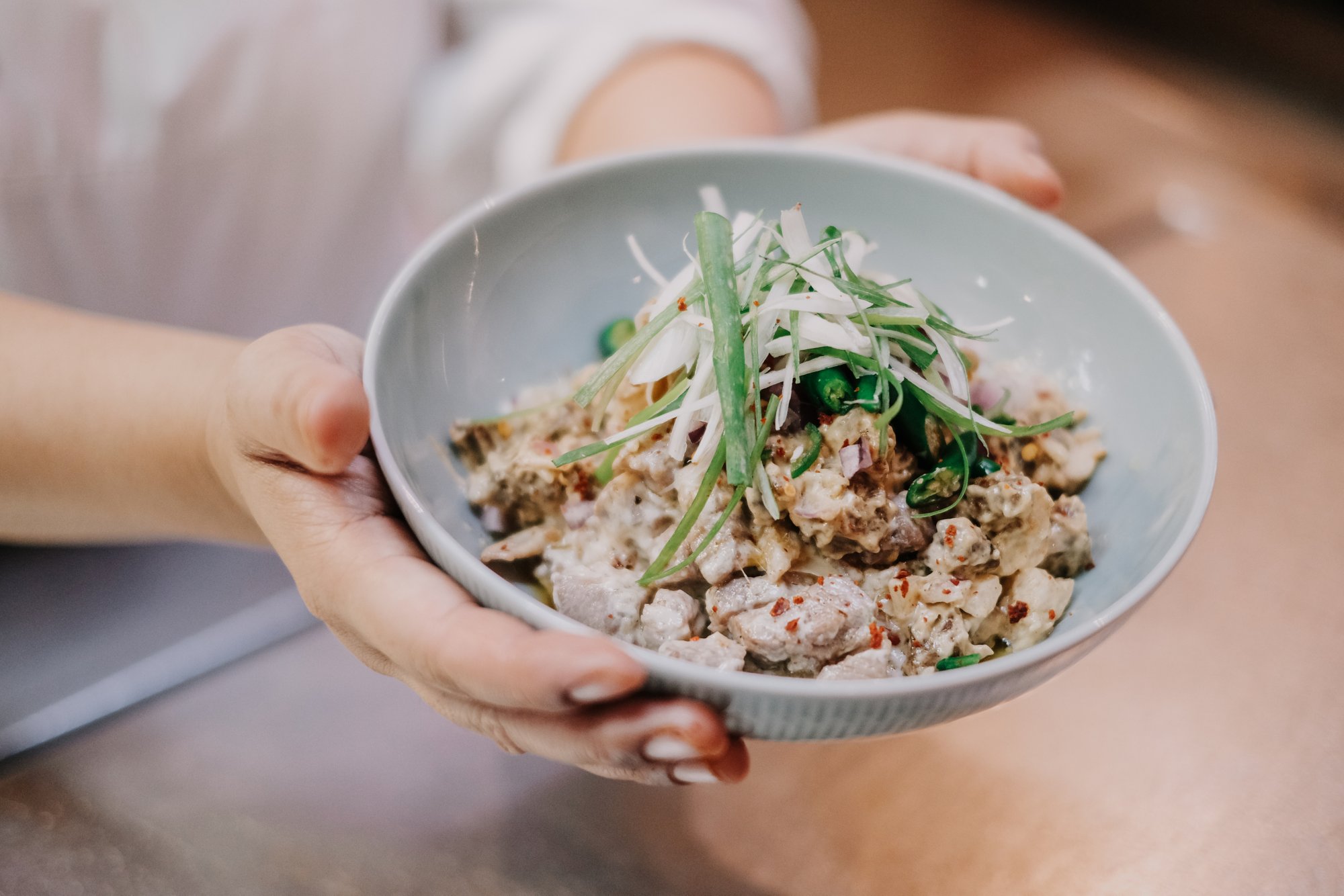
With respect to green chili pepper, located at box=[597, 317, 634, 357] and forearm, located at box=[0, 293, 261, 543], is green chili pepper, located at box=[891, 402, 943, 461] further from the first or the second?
forearm, located at box=[0, 293, 261, 543]

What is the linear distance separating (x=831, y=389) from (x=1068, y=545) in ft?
1.16

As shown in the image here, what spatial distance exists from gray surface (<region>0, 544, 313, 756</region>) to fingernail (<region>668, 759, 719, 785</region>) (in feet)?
Answer: 2.88

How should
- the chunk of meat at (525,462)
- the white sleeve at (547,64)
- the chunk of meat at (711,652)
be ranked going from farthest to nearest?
the white sleeve at (547,64), the chunk of meat at (525,462), the chunk of meat at (711,652)

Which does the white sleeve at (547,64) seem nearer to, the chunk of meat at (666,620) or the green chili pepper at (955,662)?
the chunk of meat at (666,620)

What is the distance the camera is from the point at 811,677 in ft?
3.34

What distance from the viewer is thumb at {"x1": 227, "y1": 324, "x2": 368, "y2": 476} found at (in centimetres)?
91

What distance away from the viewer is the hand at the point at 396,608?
839mm

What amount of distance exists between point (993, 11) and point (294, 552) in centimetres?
361

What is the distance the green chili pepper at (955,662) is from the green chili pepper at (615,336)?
0.65 metres

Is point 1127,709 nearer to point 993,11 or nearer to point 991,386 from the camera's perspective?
point 991,386

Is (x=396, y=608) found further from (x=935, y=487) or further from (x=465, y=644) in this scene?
(x=935, y=487)

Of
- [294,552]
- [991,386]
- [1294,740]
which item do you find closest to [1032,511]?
[991,386]

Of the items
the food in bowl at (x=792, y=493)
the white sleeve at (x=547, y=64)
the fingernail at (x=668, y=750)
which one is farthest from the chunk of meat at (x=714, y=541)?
the white sleeve at (x=547, y=64)

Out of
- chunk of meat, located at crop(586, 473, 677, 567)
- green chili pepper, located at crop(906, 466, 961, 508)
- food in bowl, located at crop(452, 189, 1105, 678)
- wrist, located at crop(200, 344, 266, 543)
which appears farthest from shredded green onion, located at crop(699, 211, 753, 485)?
wrist, located at crop(200, 344, 266, 543)
